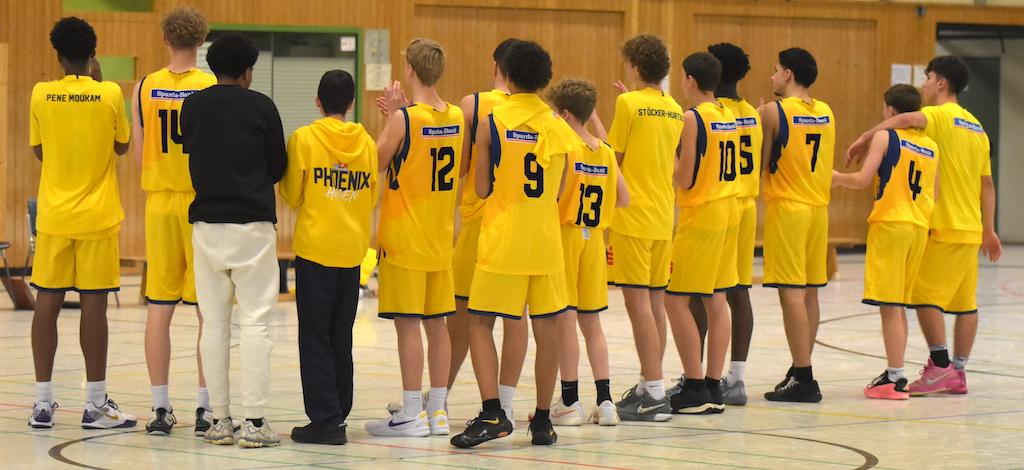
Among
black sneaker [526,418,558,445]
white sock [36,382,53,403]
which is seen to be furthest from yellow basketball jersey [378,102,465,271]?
white sock [36,382,53,403]

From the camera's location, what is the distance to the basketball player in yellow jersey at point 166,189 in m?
5.39

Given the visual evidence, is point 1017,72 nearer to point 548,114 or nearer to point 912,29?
point 912,29

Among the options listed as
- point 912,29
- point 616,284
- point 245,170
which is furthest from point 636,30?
point 245,170

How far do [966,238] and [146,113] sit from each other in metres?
4.57

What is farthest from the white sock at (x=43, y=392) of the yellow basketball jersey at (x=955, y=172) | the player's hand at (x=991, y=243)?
→ the player's hand at (x=991, y=243)

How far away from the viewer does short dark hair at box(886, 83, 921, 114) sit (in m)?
6.96

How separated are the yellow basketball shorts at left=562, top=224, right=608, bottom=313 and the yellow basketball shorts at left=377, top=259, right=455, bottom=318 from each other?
573 millimetres

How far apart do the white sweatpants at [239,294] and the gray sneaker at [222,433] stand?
74 millimetres

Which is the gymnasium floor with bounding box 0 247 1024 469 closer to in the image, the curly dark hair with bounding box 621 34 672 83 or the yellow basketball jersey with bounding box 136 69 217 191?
the yellow basketball jersey with bounding box 136 69 217 191

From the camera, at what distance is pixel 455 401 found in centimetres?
660

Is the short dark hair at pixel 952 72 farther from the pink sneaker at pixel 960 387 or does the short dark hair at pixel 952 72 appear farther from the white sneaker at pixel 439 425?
the white sneaker at pixel 439 425

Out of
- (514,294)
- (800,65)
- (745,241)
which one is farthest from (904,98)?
(514,294)

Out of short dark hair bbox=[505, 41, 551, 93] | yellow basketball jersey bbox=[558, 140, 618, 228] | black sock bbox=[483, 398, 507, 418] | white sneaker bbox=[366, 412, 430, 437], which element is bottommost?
white sneaker bbox=[366, 412, 430, 437]

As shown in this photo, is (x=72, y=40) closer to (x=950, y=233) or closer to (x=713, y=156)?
(x=713, y=156)
